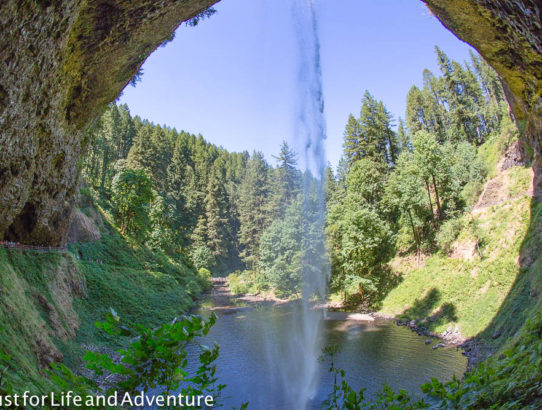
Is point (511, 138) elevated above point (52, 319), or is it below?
above

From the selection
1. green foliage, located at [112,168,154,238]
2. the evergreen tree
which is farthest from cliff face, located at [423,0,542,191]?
the evergreen tree

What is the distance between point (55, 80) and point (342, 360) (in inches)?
696

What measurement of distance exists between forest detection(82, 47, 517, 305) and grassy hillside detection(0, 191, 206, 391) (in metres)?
7.27

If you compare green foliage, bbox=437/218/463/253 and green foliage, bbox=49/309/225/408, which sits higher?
green foliage, bbox=49/309/225/408

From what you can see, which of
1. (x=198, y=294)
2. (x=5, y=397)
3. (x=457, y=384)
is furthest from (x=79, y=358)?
(x=198, y=294)

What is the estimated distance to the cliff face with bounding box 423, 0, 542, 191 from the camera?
23.0 ft

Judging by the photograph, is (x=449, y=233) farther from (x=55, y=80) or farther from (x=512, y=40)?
(x=55, y=80)

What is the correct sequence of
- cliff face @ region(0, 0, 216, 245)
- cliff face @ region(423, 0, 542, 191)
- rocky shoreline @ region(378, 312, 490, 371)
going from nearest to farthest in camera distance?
1. cliff face @ region(0, 0, 216, 245)
2. cliff face @ region(423, 0, 542, 191)
3. rocky shoreline @ region(378, 312, 490, 371)

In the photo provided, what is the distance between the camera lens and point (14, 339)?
7.15 metres

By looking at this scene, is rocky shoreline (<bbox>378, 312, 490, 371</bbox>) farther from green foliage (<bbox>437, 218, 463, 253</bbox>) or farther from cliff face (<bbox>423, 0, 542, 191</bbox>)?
cliff face (<bbox>423, 0, 542, 191</bbox>)

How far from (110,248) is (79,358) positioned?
18407 mm

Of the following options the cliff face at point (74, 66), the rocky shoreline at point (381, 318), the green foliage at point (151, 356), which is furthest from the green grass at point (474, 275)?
the green foliage at point (151, 356)

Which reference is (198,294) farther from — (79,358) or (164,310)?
(79,358)

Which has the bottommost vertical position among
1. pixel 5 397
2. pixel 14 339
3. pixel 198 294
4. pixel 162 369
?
pixel 198 294
